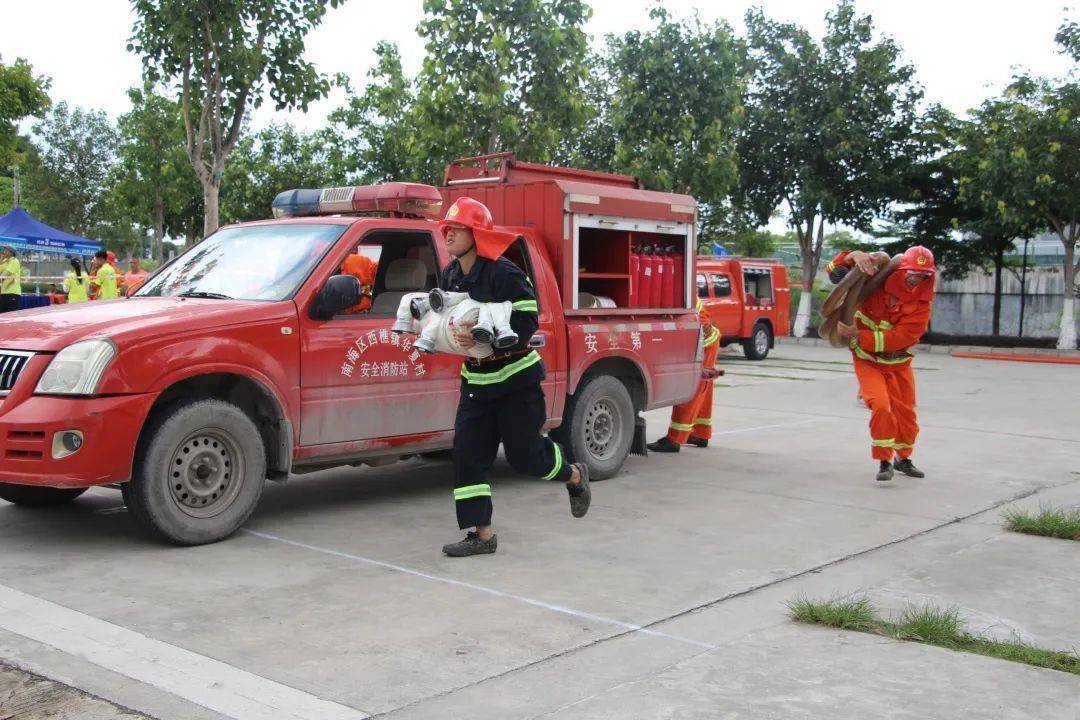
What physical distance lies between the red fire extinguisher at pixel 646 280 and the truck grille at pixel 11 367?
4751 millimetres

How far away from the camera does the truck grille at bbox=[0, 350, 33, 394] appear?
575 cm

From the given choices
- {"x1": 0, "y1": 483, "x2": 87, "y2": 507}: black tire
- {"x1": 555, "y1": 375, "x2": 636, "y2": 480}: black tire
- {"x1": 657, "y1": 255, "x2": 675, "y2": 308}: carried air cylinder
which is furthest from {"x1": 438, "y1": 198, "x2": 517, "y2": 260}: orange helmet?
{"x1": 657, "y1": 255, "x2": 675, "y2": 308}: carried air cylinder

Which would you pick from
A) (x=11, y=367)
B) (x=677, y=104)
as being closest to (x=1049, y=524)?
(x=11, y=367)

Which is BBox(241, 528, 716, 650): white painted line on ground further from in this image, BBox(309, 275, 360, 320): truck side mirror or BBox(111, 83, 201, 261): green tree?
BBox(111, 83, 201, 261): green tree

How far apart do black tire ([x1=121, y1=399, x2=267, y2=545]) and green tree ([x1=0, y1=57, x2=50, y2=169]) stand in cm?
1945

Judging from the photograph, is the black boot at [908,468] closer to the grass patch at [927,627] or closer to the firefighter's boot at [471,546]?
the grass patch at [927,627]

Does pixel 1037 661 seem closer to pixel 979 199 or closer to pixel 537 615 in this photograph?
pixel 537 615

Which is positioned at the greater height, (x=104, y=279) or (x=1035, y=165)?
(x=1035, y=165)

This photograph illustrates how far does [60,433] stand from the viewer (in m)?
5.56

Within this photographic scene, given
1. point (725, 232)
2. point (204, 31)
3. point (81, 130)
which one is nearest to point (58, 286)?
point (81, 130)

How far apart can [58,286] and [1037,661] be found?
35.1 meters

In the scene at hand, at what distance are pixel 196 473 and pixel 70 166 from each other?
146 feet

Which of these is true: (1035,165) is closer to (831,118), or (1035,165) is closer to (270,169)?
(831,118)

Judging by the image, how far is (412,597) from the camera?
521 cm
